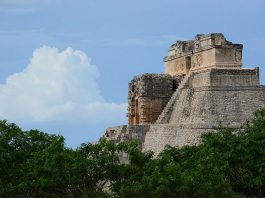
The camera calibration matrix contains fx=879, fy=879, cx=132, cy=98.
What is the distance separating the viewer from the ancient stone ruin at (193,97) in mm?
44125

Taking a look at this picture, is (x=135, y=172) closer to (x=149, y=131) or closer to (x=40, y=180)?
(x=40, y=180)

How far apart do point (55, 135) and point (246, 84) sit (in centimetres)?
1492

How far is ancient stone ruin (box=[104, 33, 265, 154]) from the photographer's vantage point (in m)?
44.1

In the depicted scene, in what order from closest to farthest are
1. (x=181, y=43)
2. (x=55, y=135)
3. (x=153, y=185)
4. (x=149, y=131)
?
(x=153, y=185), (x=55, y=135), (x=149, y=131), (x=181, y=43)

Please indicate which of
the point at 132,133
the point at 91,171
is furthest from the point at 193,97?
the point at 91,171

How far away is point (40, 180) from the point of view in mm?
31719

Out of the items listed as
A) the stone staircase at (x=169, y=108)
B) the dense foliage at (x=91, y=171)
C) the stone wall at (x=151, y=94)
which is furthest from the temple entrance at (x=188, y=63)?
the dense foliage at (x=91, y=171)

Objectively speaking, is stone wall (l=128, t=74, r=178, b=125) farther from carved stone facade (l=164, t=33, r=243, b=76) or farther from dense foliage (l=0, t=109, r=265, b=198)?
dense foliage (l=0, t=109, r=265, b=198)

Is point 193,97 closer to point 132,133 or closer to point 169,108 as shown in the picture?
point 169,108

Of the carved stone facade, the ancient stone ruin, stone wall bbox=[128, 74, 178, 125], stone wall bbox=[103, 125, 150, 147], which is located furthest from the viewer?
stone wall bbox=[128, 74, 178, 125]

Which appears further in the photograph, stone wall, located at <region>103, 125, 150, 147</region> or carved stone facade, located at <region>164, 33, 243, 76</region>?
carved stone facade, located at <region>164, 33, 243, 76</region>

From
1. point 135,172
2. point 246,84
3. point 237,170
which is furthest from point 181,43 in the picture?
point 135,172

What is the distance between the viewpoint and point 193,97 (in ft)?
151

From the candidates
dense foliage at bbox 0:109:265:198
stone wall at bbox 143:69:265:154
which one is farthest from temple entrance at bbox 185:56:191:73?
dense foliage at bbox 0:109:265:198
